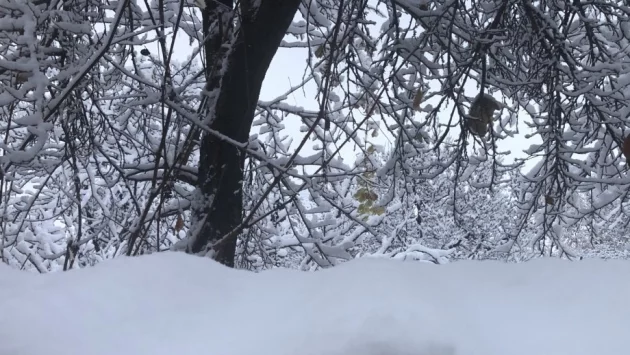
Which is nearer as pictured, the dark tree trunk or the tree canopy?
the tree canopy

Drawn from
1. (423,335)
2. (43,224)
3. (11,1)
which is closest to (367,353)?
(423,335)

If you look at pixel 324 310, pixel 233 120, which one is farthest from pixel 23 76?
pixel 324 310

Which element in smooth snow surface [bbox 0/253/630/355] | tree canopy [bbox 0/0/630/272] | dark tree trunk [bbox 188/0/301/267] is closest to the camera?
smooth snow surface [bbox 0/253/630/355]

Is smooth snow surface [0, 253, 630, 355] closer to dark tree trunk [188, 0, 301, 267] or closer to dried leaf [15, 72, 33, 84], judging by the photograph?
dried leaf [15, 72, 33, 84]

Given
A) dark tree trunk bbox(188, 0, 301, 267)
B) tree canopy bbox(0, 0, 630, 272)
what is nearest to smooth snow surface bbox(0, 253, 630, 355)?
tree canopy bbox(0, 0, 630, 272)

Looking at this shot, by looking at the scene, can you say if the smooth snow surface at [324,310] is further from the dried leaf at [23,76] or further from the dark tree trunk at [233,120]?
the dark tree trunk at [233,120]

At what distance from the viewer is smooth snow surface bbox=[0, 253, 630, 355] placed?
0.62m

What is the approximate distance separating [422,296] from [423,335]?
3.6 inches

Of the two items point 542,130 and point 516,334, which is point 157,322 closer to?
point 516,334

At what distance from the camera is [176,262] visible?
85 centimetres

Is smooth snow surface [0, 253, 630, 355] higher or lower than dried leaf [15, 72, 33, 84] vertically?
lower

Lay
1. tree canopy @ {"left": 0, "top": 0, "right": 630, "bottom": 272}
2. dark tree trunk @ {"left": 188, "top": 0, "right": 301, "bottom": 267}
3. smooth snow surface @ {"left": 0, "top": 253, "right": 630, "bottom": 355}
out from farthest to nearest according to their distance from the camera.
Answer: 1. dark tree trunk @ {"left": 188, "top": 0, "right": 301, "bottom": 267}
2. tree canopy @ {"left": 0, "top": 0, "right": 630, "bottom": 272}
3. smooth snow surface @ {"left": 0, "top": 253, "right": 630, "bottom": 355}

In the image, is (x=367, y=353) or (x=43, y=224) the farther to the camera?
(x=43, y=224)

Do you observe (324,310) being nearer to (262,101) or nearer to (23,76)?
(23,76)
